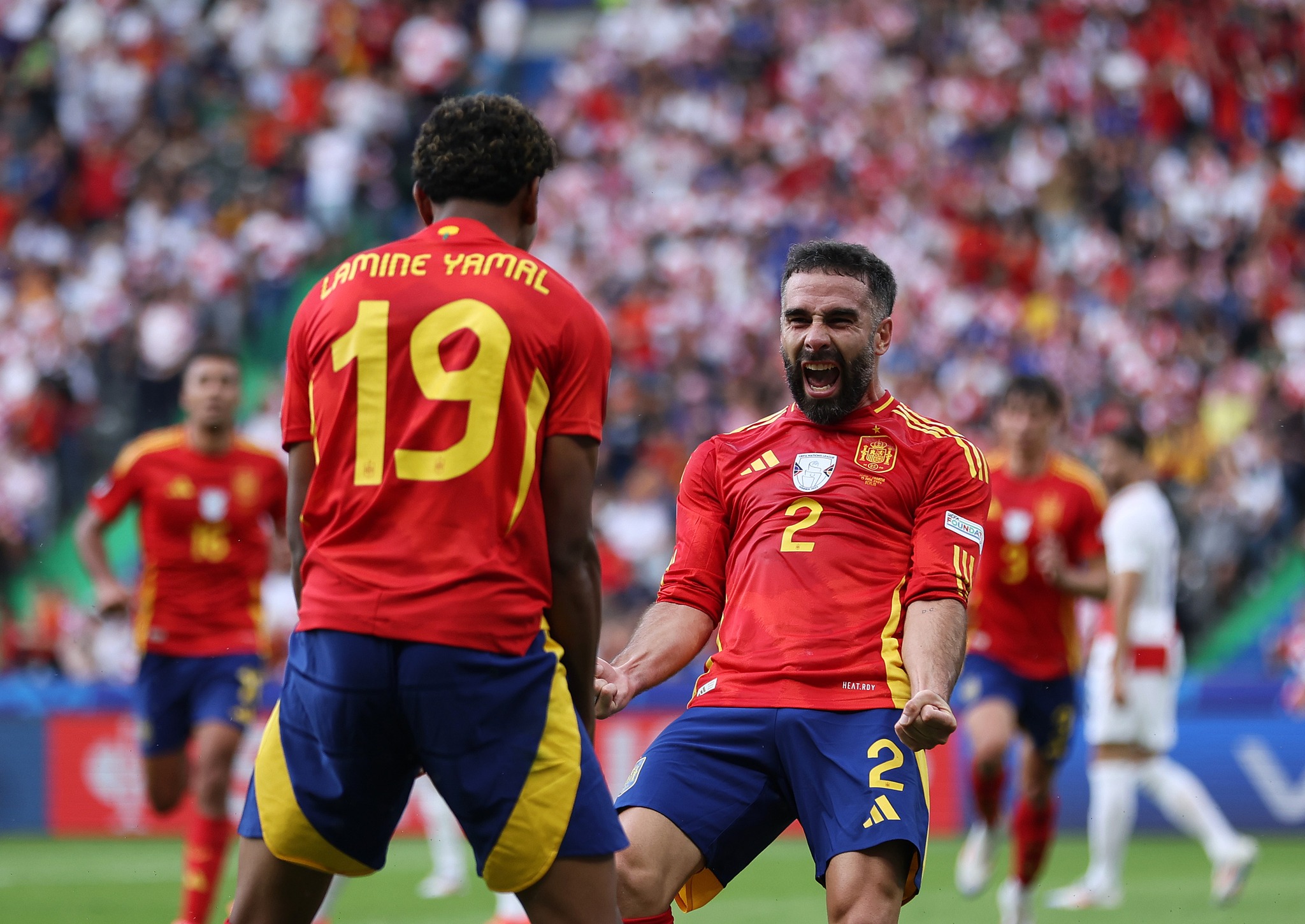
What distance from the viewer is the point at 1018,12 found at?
1988 cm

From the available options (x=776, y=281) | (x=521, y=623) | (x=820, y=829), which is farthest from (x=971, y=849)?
(x=776, y=281)

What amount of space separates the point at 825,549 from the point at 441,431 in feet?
4.82

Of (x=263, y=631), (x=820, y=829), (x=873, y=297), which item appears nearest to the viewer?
(x=820, y=829)

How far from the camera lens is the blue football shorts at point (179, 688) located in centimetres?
820

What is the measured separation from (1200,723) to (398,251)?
383 inches

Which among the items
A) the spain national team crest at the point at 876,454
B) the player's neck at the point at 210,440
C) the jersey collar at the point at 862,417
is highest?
the jersey collar at the point at 862,417

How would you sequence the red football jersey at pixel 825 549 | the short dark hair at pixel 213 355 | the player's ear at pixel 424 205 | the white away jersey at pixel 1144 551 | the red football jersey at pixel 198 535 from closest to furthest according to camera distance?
1. the player's ear at pixel 424 205
2. the red football jersey at pixel 825 549
3. the red football jersey at pixel 198 535
4. the short dark hair at pixel 213 355
5. the white away jersey at pixel 1144 551

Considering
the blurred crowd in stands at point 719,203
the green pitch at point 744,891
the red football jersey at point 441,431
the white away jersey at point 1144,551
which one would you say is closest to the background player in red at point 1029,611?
the white away jersey at point 1144,551

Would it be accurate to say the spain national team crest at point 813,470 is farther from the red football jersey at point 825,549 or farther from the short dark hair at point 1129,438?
the short dark hair at point 1129,438

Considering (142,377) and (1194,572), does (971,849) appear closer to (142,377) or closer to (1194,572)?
(1194,572)

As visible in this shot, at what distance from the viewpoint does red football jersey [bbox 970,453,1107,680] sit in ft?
28.0

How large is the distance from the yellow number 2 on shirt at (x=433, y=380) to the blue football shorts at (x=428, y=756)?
1.22 ft

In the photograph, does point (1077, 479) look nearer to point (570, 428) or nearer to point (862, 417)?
point (862, 417)

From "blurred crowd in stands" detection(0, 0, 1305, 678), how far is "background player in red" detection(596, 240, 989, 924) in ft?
31.7
